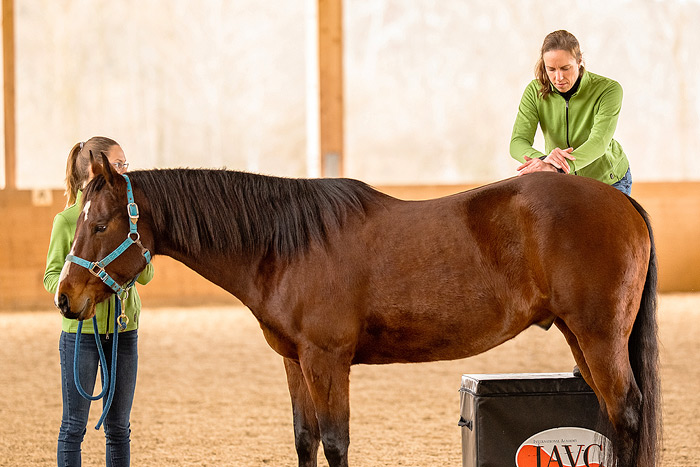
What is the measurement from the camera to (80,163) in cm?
272

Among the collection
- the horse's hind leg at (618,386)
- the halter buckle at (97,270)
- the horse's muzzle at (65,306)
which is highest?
the halter buckle at (97,270)

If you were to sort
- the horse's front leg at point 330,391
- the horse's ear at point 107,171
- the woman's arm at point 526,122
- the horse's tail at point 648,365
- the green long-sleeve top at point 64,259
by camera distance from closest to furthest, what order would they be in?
the horse's ear at point 107,171
the horse's front leg at point 330,391
the horse's tail at point 648,365
the green long-sleeve top at point 64,259
the woman's arm at point 526,122

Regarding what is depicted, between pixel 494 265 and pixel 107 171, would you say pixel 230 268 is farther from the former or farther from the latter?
pixel 494 265

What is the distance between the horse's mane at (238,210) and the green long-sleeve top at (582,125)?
2.48 ft

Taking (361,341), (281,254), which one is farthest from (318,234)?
(361,341)

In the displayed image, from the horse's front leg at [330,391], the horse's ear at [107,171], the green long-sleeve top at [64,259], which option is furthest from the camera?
the green long-sleeve top at [64,259]

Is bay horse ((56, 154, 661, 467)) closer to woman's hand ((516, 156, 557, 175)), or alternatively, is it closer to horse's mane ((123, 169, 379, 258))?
horse's mane ((123, 169, 379, 258))

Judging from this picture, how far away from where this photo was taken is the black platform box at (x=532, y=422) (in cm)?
290

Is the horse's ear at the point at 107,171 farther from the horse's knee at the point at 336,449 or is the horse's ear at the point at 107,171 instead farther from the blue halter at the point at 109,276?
the horse's knee at the point at 336,449

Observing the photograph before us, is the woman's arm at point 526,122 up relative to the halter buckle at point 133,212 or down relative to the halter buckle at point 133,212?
up

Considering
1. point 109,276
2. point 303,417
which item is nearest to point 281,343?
point 303,417

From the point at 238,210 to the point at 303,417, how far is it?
0.78 meters

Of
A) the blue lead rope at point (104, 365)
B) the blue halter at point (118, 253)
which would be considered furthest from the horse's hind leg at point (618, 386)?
the blue lead rope at point (104, 365)

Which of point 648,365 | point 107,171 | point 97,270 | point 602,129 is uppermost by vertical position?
point 602,129
